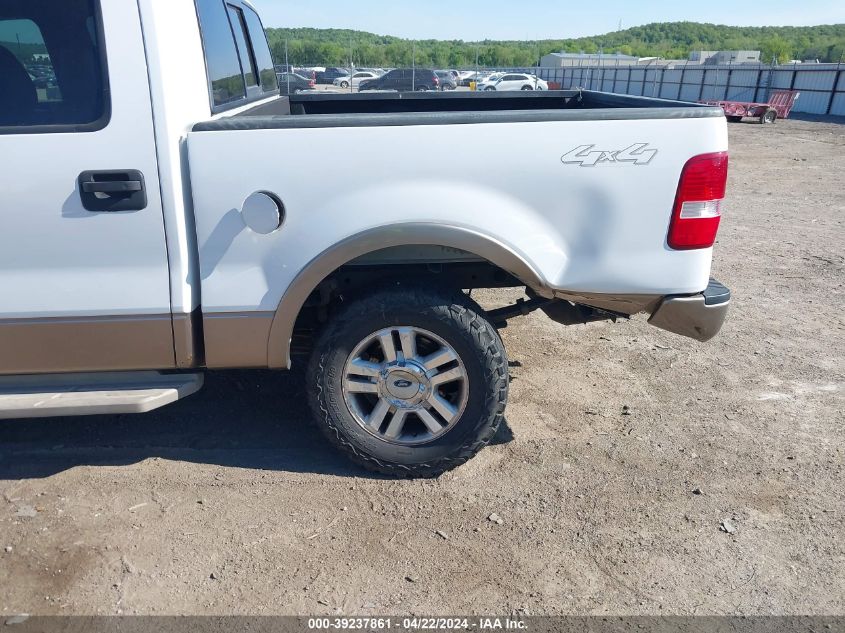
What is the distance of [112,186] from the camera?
291 cm

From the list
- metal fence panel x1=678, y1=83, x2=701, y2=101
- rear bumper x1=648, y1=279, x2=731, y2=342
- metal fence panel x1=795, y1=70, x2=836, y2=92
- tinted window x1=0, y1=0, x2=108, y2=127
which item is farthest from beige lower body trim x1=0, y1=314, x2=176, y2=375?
metal fence panel x1=678, y1=83, x2=701, y2=101

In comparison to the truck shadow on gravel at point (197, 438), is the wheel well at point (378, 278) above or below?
above

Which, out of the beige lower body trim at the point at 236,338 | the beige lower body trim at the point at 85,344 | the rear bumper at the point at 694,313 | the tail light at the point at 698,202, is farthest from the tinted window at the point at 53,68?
the rear bumper at the point at 694,313

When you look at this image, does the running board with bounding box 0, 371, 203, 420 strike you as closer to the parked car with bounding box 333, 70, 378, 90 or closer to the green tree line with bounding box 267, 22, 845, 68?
the green tree line with bounding box 267, 22, 845, 68

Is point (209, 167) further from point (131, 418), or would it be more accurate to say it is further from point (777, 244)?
point (777, 244)

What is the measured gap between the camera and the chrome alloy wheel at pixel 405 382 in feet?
10.9

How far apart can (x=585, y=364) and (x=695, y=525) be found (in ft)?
5.74

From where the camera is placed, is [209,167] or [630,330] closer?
[209,167]

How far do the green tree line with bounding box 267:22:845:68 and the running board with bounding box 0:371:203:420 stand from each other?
27430 millimetres

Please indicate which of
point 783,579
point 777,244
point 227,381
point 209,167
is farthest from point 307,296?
point 777,244

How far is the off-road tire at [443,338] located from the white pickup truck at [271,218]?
0.5 inches

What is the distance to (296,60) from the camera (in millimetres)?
37594

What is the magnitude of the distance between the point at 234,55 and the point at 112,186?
1499 millimetres

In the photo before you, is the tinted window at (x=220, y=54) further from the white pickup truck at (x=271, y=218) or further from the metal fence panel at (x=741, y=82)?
the metal fence panel at (x=741, y=82)
